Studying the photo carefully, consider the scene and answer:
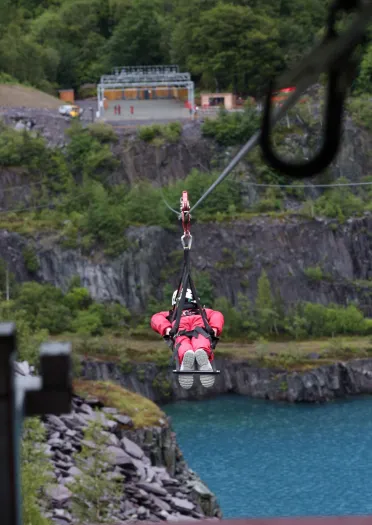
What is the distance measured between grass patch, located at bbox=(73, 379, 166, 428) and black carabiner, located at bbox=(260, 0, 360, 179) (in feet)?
77.4

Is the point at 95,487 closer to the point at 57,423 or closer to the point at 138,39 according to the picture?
the point at 57,423

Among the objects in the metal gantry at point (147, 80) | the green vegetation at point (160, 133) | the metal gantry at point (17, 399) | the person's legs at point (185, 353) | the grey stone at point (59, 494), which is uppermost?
the metal gantry at point (147, 80)

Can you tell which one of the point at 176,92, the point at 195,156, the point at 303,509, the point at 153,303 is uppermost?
the point at 176,92

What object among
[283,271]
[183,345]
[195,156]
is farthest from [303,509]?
[195,156]

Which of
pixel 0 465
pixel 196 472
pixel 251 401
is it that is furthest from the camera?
pixel 251 401

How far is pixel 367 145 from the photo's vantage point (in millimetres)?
40406

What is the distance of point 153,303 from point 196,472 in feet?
39.6

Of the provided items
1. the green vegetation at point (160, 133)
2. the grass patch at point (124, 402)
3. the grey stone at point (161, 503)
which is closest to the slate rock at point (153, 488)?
the grey stone at point (161, 503)

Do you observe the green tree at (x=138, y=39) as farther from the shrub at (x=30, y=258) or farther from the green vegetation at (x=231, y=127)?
the shrub at (x=30, y=258)

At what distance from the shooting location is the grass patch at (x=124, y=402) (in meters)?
25.0

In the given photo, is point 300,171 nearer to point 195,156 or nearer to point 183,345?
point 183,345

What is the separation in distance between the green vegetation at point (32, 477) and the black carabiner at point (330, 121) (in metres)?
11.5

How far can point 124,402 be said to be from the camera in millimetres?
25875

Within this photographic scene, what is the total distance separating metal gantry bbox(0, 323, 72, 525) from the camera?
1.11 metres
